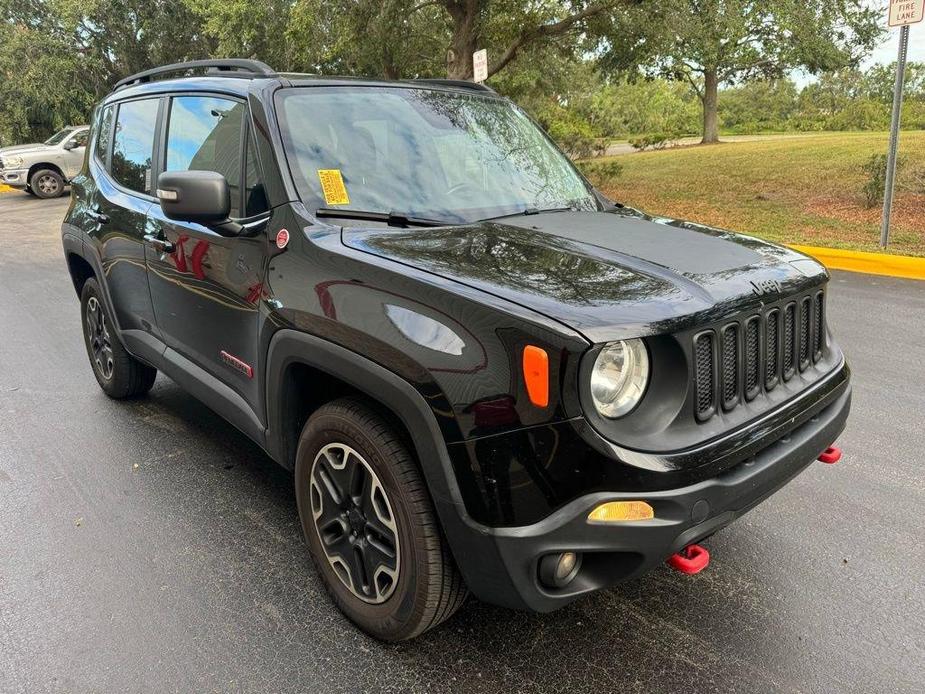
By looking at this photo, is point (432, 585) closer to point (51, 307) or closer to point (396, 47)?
point (51, 307)

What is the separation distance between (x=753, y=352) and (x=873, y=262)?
690cm

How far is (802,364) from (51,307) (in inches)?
281

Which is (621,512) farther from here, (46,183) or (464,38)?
(46,183)

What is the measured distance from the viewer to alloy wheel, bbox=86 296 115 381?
15.0 feet

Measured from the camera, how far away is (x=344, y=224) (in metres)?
2.64

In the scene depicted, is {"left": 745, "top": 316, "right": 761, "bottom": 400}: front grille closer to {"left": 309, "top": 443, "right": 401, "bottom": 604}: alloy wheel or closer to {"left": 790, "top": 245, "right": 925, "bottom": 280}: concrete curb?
{"left": 309, "top": 443, "right": 401, "bottom": 604}: alloy wheel

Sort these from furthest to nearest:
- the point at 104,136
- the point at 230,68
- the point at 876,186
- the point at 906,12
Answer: the point at 876,186 → the point at 906,12 → the point at 104,136 → the point at 230,68

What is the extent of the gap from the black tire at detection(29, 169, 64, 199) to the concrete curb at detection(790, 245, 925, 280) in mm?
17902

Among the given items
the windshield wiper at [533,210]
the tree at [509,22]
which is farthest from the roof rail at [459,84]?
the tree at [509,22]

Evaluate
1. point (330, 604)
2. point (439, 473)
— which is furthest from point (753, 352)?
point (330, 604)

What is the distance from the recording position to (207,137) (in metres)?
3.26

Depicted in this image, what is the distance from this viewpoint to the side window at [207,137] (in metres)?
3.00

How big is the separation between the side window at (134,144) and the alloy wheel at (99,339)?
897mm

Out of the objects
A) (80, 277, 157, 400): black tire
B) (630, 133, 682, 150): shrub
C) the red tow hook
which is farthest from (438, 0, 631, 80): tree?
(630, 133, 682, 150): shrub
